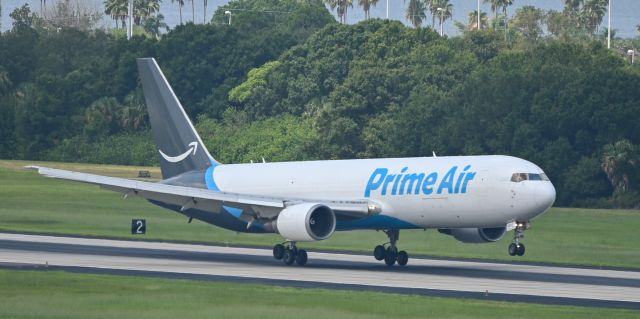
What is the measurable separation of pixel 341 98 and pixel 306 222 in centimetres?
6680

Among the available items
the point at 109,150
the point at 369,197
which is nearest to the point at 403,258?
the point at 369,197

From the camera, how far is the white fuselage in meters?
46.4

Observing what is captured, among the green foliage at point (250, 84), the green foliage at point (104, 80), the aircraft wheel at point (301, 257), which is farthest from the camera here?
the green foliage at point (250, 84)

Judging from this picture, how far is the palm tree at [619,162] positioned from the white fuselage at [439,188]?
149 feet

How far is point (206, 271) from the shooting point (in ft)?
149

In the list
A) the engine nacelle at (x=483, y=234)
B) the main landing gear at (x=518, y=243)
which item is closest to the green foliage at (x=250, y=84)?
the engine nacelle at (x=483, y=234)

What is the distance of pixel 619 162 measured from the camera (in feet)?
306

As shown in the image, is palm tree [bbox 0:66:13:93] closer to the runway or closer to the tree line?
the tree line

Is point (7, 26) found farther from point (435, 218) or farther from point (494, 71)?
point (435, 218)

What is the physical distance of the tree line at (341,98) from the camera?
315 feet

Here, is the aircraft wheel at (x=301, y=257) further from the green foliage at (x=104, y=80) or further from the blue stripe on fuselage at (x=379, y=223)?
the green foliage at (x=104, y=80)

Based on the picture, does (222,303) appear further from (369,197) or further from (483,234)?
(483,234)

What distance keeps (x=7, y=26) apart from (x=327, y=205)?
507 feet

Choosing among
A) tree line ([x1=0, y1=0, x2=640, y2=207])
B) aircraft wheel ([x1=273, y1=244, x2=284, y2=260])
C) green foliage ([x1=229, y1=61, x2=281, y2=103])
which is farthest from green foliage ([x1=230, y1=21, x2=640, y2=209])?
aircraft wheel ([x1=273, y1=244, x2=284, y2=260])
